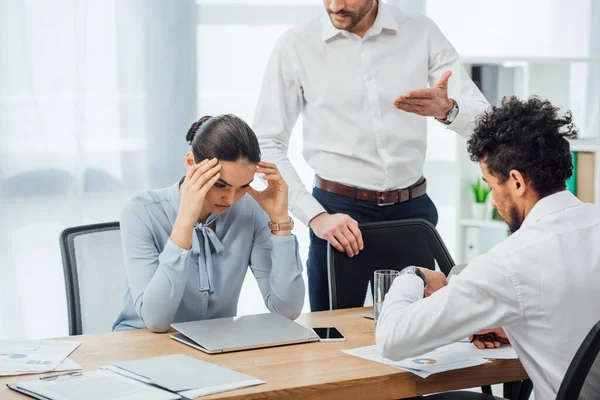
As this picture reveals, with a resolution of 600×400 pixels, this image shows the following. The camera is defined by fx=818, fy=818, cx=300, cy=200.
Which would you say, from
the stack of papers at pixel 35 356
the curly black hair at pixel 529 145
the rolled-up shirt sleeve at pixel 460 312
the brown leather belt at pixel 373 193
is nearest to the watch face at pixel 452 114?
the brown leather belt at pixel 373 193

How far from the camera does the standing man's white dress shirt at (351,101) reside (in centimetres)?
283

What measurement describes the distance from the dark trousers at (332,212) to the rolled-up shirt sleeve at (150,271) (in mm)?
729

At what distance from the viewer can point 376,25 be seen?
2854mm

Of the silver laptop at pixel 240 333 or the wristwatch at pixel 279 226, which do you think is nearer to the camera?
the silver laptop at pixel 240 333

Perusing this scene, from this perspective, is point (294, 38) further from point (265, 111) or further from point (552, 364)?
point (552, 364)

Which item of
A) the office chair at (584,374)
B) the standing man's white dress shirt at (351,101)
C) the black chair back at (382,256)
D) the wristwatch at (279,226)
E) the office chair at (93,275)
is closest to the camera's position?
the office chair at (584,374)

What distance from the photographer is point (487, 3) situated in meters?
4.38

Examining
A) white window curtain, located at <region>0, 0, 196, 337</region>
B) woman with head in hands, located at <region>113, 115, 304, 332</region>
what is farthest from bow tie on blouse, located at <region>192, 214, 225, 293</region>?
white window curtain, located at <region>0, 0, 196, 337</region>

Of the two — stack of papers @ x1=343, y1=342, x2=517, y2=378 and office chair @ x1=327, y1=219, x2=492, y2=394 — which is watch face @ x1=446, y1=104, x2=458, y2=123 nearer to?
office chair @ x1=327, y1=219, x2=492, y2=394

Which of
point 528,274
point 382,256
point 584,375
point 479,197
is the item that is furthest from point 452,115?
point 479,197

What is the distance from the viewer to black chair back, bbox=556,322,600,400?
1454 mm

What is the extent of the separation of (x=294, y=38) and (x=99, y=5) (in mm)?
1056

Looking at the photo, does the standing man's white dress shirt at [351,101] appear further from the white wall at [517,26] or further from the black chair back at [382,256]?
the white wall at [517,26]

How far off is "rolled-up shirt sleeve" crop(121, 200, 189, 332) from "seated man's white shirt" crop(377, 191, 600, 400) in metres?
0.63
